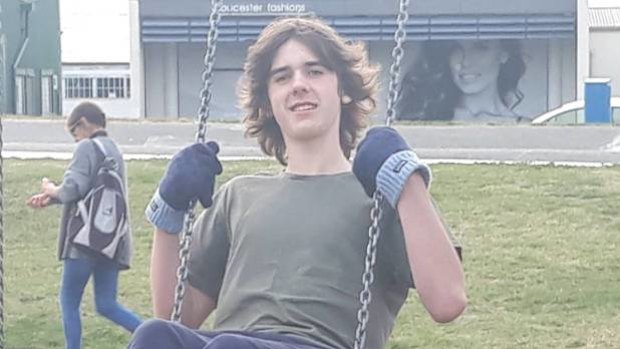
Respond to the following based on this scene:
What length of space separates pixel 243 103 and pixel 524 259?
6.26 m

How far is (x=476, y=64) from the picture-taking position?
32.9m

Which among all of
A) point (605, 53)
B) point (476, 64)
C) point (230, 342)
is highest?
point (605, 53)

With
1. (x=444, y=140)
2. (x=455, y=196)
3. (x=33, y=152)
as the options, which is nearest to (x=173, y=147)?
(x=33, y=152)

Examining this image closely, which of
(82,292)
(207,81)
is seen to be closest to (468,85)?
(82,292)

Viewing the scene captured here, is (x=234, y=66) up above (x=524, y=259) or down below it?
above

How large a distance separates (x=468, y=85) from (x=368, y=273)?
29480 mm

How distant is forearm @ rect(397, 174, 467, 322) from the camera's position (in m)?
3.16

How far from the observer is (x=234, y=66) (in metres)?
32.0

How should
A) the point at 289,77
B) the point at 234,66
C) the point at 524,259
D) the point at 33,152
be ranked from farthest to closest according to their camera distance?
1. the point at 234,66
2. the point at 33,152
3. the point at 524,259
4. the point at 289,77

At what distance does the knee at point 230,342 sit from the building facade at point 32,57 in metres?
26.0

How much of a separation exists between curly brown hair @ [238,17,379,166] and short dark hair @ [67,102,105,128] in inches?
130

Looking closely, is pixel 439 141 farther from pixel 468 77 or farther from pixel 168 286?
pixel 468 77

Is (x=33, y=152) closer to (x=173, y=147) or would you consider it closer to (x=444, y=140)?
(x=173, y=147)

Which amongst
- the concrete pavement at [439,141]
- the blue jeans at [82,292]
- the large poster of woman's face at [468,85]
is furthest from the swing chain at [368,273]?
the large poster of woman's face at [468,85]
